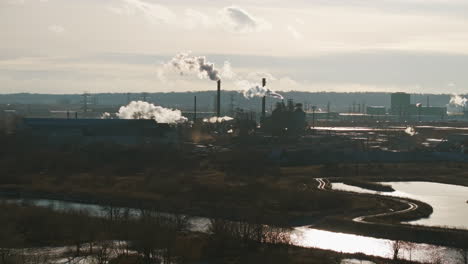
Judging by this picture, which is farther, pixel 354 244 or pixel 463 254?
pixel 354 244

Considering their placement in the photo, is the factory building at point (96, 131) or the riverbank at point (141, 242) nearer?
the riverbank at point (141, 242)

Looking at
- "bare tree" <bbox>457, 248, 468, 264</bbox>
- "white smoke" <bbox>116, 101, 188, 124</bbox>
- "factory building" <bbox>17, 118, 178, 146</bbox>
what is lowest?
"bare tree" <bbox>457, 248, 468, 264</bbox>

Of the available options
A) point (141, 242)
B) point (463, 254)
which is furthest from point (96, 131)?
point (463, 254)

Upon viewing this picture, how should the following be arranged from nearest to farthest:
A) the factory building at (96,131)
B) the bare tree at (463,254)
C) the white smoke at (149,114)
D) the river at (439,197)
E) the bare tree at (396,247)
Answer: the bare tree at (463,254) → the bare tree at (396,247) → the river at (439,197) → the factory building at (96,131) → the white smoke at (149,114)

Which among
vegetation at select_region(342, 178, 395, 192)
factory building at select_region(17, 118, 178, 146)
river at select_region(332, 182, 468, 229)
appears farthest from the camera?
factory building at select_region(17, 118, 178, 146)

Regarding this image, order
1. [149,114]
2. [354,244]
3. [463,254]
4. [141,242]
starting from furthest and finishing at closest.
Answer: [149,114]
[354,244]
[463,254]
[141,242]

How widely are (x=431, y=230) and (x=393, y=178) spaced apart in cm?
3524

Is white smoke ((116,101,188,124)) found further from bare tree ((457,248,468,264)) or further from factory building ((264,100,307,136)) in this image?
bare tree ((457,248,468,264))

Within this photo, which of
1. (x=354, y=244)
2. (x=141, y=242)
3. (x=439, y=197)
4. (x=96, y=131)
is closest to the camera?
(x=141, y=242)

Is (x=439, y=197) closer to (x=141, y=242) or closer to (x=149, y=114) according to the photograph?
(x=141, y=242)

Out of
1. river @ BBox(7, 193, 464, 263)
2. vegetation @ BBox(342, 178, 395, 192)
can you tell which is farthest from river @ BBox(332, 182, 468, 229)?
river @ BBox(7, 193, 464, 263)

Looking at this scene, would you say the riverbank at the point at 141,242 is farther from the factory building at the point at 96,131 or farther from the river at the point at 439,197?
the factory building at the point at 96,131

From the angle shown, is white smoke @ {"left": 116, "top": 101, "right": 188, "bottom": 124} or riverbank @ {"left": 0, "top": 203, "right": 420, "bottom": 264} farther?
white smoke @ {"left": 116, "top": 101, "right": 188, "bottom": 124}

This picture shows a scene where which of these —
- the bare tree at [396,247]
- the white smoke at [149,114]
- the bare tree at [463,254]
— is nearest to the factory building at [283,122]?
the white smoke at [149,114]
